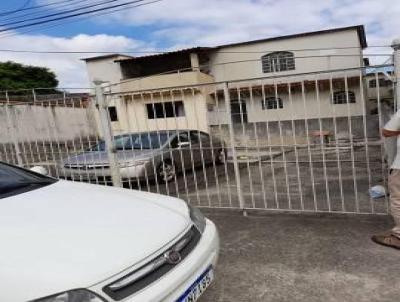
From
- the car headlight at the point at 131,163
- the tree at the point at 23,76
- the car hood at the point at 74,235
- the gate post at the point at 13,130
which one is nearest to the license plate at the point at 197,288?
the car hood at the point at 74,235

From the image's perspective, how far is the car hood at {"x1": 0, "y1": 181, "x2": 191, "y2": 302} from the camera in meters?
1.68

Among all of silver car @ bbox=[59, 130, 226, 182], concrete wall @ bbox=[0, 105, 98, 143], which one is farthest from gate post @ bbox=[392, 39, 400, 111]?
concrete wall @ bbox=[0, 105, 98, 143]

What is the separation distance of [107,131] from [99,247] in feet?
10.5

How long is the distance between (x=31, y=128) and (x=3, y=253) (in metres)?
4.98

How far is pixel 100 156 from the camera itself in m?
5.50

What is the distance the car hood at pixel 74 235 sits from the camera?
168cm

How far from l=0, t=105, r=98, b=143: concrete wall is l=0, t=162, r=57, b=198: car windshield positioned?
108 inches

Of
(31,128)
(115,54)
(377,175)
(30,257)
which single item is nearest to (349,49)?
(115,54)

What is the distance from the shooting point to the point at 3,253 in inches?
70.6

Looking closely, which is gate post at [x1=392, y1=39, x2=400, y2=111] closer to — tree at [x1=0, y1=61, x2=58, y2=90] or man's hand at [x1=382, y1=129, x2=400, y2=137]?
man's hand at [x1=382, y1=129, x2=400, y2=137]

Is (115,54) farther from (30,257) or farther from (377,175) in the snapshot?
(30,257)

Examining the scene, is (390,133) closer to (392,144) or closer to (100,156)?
(392,144)

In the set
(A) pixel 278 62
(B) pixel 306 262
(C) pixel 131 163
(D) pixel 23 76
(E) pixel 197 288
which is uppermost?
(D) pixel 23 76

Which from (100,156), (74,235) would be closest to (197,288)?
(74,235)
